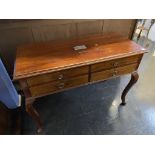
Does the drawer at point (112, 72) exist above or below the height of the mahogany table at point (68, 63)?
below

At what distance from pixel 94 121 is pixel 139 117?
478 mm

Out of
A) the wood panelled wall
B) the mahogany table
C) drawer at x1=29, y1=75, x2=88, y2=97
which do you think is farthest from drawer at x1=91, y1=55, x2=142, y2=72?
the wood panelled wall

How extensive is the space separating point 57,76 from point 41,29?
24.4 inches

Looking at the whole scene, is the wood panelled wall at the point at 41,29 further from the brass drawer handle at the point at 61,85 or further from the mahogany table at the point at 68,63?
the brass drawer handle at the point at 61,85

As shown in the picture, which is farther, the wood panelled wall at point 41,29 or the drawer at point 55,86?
the wood panelled wall at point 41,29

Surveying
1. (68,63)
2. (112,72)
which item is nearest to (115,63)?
(112,72)

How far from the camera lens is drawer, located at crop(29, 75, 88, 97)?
36.8 inches

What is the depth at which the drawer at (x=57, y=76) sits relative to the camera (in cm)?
88

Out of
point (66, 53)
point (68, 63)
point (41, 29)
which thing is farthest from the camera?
point (41, 29)

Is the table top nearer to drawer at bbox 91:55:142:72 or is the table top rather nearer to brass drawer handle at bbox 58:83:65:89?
drawer at bbox 91:55:142:72

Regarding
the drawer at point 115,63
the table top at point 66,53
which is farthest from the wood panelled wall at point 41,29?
the drawer at point 115,63

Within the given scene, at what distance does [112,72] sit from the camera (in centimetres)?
111

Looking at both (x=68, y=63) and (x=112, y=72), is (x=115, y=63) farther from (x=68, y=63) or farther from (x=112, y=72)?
(x=68, y=63)
